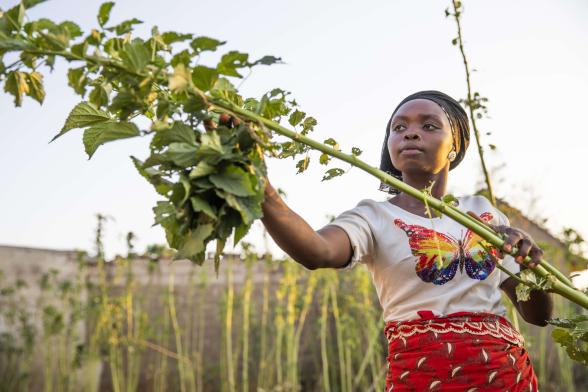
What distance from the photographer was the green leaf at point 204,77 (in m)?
0.93

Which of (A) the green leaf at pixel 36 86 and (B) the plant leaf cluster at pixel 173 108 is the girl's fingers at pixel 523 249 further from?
(A) the green leaf at pixel 36 86

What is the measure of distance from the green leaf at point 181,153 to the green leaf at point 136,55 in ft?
0.41

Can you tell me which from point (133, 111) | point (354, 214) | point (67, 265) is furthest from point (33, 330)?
point (133, 111)

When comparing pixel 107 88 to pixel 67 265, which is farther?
pixel 67 265

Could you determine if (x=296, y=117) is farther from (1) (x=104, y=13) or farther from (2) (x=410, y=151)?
(2) (x=410, y=151)

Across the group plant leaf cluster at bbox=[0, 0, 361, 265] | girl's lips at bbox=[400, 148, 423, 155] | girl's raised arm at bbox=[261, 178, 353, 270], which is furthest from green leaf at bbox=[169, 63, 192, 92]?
girl's lips at bbox=[400, 148, 423, 155]

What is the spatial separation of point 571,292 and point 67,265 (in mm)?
5805

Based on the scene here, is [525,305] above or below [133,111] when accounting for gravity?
below

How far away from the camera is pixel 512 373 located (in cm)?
149

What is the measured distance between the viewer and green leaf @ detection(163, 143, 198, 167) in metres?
0.91

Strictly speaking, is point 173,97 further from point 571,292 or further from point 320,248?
point 571,292

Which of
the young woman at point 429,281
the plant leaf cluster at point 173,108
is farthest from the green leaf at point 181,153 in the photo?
the young woman at point 429,281

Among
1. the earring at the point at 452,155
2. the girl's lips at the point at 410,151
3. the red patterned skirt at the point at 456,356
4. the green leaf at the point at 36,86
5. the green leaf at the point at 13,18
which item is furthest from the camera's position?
the earring at the point at 452,155

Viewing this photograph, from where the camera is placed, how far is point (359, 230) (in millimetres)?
1503
